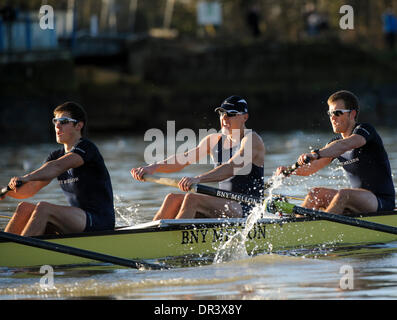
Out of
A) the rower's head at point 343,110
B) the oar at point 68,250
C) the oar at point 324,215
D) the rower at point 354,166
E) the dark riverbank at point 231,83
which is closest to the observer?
the oar at point 68,250

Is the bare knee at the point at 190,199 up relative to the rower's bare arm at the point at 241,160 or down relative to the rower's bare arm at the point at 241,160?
down

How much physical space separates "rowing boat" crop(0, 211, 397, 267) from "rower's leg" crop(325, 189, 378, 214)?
0.18 meters

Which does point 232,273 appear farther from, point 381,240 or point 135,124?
point 135,124

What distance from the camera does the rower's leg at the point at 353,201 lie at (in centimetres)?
1208

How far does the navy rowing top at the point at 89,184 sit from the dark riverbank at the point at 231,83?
28326 mm

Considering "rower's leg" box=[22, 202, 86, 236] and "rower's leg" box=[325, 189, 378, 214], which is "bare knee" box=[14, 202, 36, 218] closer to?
"rower's leg" box=[22, 202, 86, 236]

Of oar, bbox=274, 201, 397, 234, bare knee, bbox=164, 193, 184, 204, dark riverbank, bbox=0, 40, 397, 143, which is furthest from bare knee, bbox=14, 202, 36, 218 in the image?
dark riverbank, bbox=0, 40, 397, 143

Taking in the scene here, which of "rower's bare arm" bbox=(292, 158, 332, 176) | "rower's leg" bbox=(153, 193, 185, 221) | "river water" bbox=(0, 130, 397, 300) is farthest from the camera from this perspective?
"rower's bare arm" bbox=(292, 158, 332, 176)

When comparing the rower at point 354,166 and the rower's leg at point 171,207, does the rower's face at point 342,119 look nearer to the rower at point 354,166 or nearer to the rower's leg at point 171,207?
the rower at point 354,166

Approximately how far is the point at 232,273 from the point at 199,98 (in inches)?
1306

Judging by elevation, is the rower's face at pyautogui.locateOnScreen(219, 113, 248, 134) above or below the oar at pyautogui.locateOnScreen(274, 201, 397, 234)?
above

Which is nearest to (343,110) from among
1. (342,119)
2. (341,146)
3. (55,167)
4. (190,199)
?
(342,119)

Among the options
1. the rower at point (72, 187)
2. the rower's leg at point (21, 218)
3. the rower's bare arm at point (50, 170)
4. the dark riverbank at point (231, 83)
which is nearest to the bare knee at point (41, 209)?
the rower at point (72, 187)

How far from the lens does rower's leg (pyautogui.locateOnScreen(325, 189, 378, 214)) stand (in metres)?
12.1
